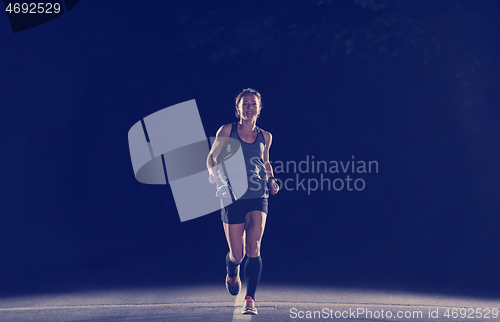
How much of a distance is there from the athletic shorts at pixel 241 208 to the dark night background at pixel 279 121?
1903 mm

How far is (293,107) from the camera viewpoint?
6504 mm

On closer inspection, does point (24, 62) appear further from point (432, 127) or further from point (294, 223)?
point (432, 127)

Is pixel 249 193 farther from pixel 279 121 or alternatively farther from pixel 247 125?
pixel 279 121

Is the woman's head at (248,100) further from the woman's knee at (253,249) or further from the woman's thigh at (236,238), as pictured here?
the woman's knee at (253,249)

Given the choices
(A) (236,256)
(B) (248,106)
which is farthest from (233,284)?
(B) (248,106)

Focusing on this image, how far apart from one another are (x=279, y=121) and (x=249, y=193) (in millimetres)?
2232

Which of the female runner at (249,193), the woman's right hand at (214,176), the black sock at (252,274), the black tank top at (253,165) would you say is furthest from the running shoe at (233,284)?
the woman's right hand at (214,176)

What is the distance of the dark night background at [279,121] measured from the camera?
6367mm

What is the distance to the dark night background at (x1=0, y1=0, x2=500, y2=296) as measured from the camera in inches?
251

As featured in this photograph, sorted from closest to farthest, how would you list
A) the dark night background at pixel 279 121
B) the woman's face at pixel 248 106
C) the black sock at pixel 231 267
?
the woman's face at pixel 248 106 → the black sock at pixel 231 267 → the dark night background at pixel 279 121

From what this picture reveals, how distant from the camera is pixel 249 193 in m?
4.48

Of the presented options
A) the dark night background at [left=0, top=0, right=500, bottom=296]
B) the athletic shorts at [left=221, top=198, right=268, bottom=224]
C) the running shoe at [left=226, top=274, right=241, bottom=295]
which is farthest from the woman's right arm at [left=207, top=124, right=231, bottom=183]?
the dark night background at [left=0, top=0, right=500, bottom=296]

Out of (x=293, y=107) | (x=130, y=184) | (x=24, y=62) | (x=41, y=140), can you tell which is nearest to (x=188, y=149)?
(x=130, y=184)

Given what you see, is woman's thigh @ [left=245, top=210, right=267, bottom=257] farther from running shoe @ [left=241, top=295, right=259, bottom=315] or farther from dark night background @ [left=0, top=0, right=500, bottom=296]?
dark night background @ [left=0, top=0, right=500, bottom=296]
